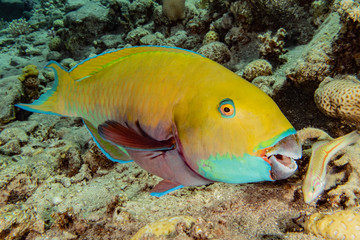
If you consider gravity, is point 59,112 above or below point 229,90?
below

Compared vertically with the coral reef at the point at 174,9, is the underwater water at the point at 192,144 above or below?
below

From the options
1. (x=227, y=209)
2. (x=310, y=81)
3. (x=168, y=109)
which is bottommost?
(x=227, y=209)

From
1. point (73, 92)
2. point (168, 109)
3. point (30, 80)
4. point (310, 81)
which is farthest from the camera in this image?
point (30, 80)

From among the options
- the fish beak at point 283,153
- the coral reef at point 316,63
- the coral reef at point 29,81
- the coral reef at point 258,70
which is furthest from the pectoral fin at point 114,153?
the coral reef at point 29,81

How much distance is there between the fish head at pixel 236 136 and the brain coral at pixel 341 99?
93.4 inches

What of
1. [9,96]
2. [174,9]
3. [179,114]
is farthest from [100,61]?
[174,9]

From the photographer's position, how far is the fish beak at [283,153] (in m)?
0.97

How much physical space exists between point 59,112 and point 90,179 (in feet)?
6.39

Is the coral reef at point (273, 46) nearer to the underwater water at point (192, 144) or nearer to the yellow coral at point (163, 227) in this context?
the underwater water at point (192, 144)

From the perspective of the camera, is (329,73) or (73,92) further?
(329,73)

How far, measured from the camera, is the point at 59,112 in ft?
5.87

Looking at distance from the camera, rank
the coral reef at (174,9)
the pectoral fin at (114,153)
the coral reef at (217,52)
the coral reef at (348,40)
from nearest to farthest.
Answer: the pectoral fin at (114,153)
the coral reef at (348,40)
the coral reef at (217,52)
the coral reef at (174,9)

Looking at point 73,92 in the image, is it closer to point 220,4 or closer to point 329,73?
point 329,73

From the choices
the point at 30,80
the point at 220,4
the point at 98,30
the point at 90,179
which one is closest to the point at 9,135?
the point at 90,179
